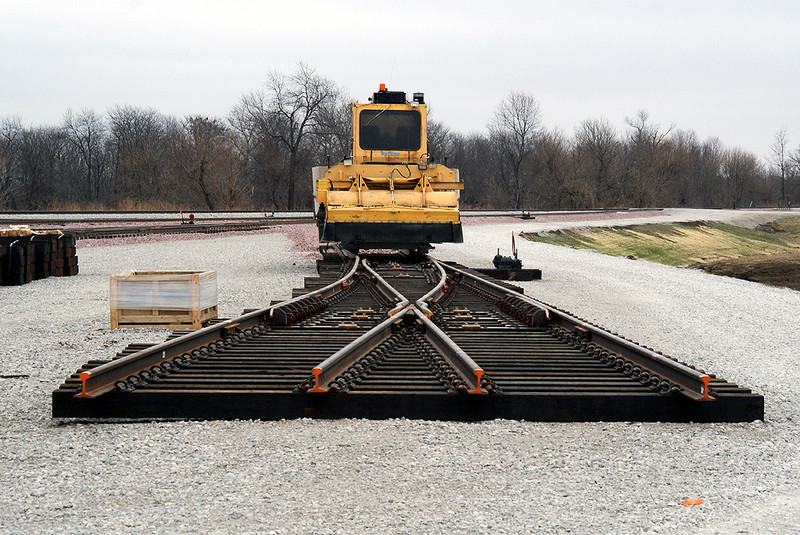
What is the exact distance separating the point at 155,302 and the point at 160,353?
3501mm

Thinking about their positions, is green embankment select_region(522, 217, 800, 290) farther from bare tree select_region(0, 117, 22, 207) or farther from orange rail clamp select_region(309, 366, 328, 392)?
bare tree select_region(0, 117, 22, 207)

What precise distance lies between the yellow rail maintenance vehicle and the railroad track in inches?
277

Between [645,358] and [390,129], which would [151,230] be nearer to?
[390,129]

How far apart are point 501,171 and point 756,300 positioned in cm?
7963

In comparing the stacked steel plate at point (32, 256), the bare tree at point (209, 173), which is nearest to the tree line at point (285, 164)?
the bare tree at point (209, 173)

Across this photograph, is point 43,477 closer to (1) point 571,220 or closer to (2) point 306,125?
(1) point 571,220

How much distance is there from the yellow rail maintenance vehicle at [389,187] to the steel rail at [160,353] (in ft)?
21.2

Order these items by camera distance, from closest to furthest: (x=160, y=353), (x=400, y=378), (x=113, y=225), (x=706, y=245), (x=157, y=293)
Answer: (x=400, y=378) → (x=160, y=353) → (x=157, y=293) → (x=113, y=225) → (x=706, y=245)

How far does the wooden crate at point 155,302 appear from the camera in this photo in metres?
8.80

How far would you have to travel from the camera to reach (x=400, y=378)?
5191mm

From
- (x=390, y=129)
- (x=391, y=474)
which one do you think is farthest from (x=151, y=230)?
(x=391, y=474)

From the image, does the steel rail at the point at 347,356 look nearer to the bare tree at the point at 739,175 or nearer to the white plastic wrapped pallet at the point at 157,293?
the white plastic wrapped pallet at the point at 157,293

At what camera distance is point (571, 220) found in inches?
1841

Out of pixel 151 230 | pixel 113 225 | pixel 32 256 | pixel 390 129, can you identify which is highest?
pixel 390 129
